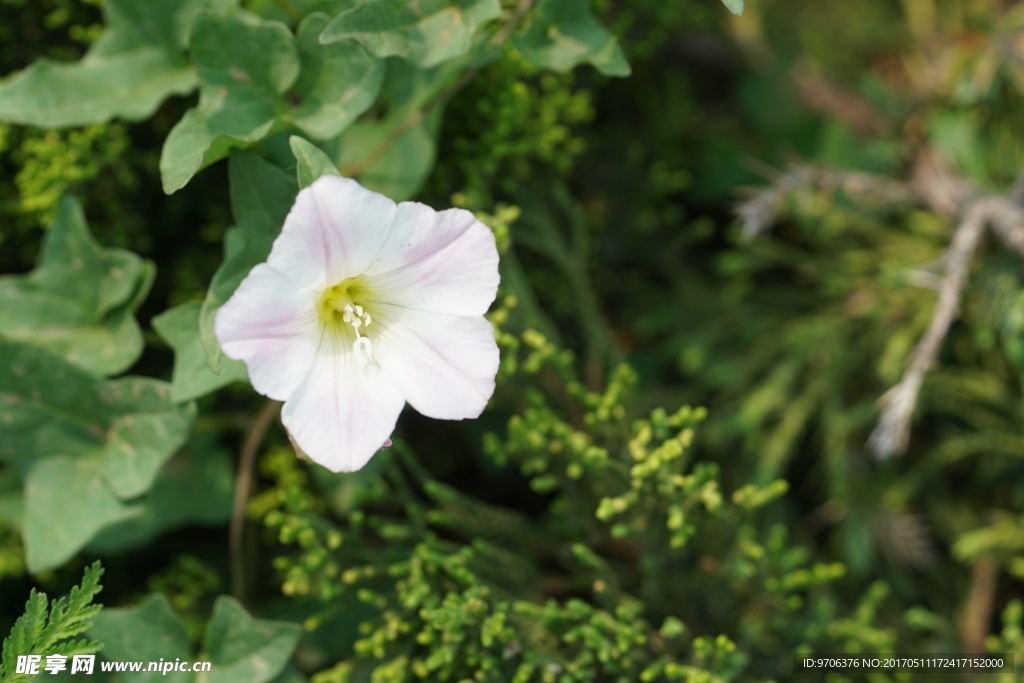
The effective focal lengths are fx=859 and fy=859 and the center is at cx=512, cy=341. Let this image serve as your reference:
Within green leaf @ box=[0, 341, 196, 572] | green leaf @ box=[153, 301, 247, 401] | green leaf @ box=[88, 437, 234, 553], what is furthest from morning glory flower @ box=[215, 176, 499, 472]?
green leaf @ box=[88, 437, 234, 553]

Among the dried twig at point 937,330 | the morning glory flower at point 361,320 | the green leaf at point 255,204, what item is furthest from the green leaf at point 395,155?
the dried twig at point 937,330

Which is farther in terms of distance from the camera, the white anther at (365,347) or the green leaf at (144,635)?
the green leaf at (144,635)

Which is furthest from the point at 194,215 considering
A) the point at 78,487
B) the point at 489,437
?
the point at 489,437

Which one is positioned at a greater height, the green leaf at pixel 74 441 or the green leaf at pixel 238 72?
the green leaf at pixel 238 72

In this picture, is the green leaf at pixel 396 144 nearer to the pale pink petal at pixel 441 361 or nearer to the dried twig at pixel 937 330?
the pale pink petal at pixel 441 361

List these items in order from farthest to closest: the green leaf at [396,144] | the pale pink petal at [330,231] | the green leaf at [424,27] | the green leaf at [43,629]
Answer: the green leaf at [396,144] → the green leaf at [424,27] → the green leaf at [43,629] → the pale pink petal at [330,231]

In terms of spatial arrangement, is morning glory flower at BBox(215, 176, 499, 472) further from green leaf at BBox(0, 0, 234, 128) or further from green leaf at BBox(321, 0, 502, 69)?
green leaf at BBox(0, 0, 234, 128)

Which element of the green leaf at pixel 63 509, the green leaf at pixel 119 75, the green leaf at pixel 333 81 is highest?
the green leaf at pixel 119 75

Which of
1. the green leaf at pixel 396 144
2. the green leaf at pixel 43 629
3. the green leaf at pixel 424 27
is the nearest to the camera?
the green leaf at pixel 43 629
